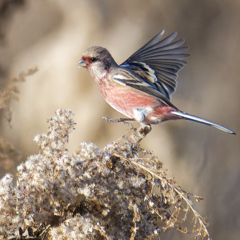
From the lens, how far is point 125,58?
89 centimetres

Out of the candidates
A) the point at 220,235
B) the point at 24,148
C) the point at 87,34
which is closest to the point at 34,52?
the point at 87,34

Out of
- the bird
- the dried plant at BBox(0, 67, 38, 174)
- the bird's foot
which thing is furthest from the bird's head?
the dried plant at BBox(0, 67, 38, 174)

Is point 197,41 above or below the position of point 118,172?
above

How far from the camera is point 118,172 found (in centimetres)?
48

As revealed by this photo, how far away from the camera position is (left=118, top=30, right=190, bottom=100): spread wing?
71 cm

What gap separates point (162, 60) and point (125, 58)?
21 centimetres

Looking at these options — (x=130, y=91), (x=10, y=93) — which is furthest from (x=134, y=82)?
(x=10, y=93)

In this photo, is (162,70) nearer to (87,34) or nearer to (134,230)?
(87,34)

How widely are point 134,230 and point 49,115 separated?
533 mm

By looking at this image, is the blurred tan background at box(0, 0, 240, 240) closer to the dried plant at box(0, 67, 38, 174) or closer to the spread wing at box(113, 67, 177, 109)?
the dried plant at box(0, 67, 38, 174)

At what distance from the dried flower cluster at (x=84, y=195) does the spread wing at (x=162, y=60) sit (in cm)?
28

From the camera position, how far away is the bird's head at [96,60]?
0.64 meters

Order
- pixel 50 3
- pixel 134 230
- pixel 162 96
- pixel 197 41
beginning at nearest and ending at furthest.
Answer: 1. pixel 134 230
2. pixel 162 96
3. pixel 50 3
4. pixel 197 41

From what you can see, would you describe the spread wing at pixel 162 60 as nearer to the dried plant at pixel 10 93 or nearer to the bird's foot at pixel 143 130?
the bird's foot at pixel 143 130
